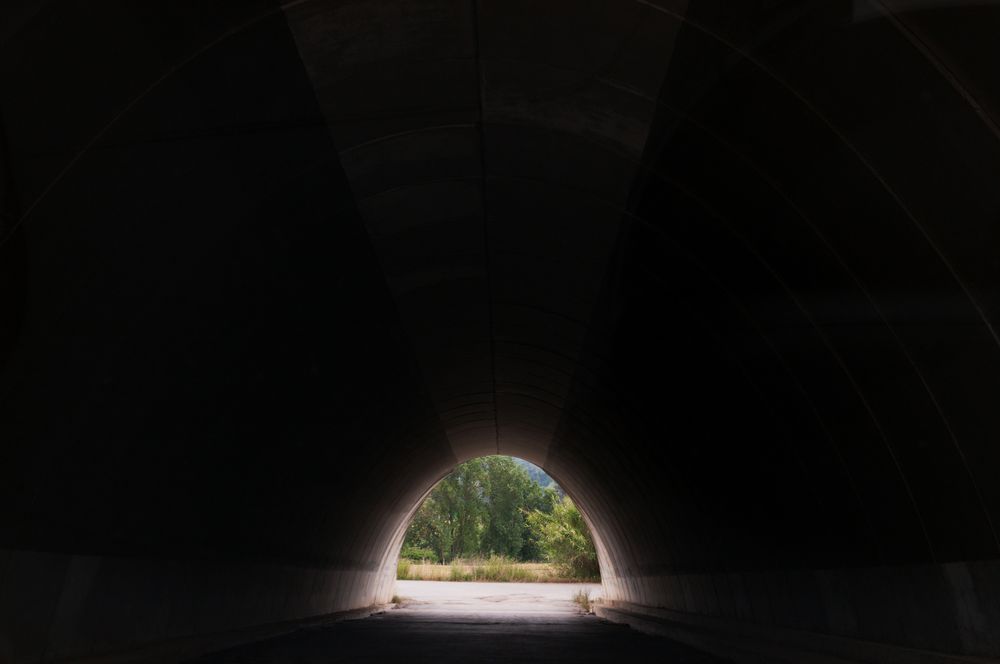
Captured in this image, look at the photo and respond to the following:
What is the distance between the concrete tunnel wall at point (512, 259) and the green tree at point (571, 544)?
42215mm

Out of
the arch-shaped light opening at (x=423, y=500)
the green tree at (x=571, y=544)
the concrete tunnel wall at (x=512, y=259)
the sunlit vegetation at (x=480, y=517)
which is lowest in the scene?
the concrete tunnel wall at (x=512, y=259)

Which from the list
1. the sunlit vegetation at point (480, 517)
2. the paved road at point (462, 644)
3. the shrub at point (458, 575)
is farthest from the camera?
the sunlit vegetation at point (480, 517)

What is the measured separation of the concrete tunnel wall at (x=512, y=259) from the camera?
22.2 ft

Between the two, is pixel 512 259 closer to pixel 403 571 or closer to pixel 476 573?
pixel 403 571

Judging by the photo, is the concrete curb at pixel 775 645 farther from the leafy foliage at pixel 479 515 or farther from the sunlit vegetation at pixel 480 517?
A: the leafy foliage at pixel 479 515

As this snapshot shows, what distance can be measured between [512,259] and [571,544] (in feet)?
156

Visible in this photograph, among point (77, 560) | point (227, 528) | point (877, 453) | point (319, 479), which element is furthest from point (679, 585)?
point (77, 560)

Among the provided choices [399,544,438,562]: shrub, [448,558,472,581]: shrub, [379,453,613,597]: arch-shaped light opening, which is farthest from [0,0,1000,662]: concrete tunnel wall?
[399,544,438,562]: shrub

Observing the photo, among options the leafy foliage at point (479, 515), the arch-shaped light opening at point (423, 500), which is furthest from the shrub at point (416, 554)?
the arch-shaped light opening at point (423, 500)

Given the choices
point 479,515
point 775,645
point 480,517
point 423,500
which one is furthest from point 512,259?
point 480,517

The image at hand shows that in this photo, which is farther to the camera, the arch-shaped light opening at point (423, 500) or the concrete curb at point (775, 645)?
the arch-shaped light opening at point (423, 500)

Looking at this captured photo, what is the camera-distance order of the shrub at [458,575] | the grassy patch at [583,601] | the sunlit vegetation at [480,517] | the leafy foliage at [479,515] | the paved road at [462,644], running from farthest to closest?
the leafy foliage at [479,515] < the sunlit vegetation at [480,517] < the shrub at [458,575] < the grassy patch at [583,601] < the paved road at [462,644]

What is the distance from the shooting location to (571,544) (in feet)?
192

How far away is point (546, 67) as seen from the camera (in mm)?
8391
